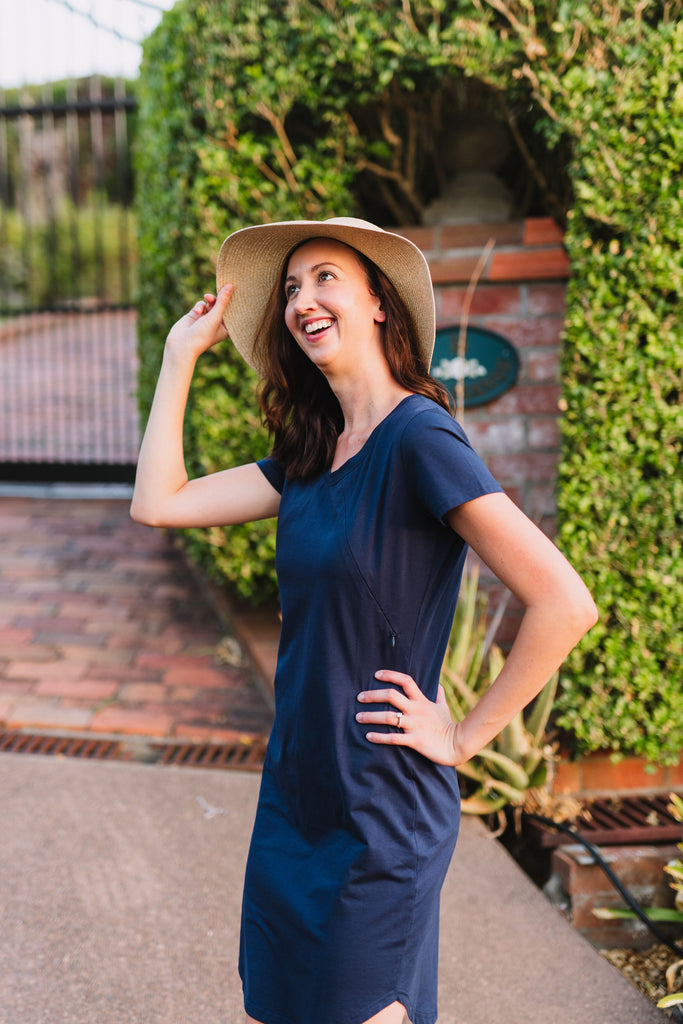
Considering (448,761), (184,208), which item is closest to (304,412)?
(448,761)

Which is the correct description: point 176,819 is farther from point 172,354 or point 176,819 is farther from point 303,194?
point 303,194

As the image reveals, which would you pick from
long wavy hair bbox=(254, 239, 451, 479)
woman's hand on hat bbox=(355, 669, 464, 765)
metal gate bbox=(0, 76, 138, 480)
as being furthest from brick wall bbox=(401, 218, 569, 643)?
metal gate bbox=(0, 76, 138, 480)

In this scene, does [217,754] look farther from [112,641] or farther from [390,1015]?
[390,1015]

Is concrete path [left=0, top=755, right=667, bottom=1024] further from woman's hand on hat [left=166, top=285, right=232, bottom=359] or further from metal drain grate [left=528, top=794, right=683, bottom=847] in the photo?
woman's hand on hat [left=166, top=285, right=232, bottom=359]

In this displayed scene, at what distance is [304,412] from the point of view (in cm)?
177

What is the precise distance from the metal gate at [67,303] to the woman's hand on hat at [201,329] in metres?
3.71

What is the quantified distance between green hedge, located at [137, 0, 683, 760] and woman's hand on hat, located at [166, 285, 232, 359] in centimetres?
147

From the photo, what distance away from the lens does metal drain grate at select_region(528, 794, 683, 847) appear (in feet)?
9.82

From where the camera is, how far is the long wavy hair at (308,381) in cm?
162

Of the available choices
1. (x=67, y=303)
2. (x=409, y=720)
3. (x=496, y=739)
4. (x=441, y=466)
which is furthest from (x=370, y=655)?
(x=67, y=303)

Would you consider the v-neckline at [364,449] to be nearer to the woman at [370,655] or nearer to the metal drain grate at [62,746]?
the woman at [370,655]

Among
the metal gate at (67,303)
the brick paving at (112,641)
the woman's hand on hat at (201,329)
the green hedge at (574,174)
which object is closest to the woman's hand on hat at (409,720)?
the woman's hand on hat at (201,329)

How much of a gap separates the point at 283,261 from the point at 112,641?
9.88ft

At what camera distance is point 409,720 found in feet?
4.66
